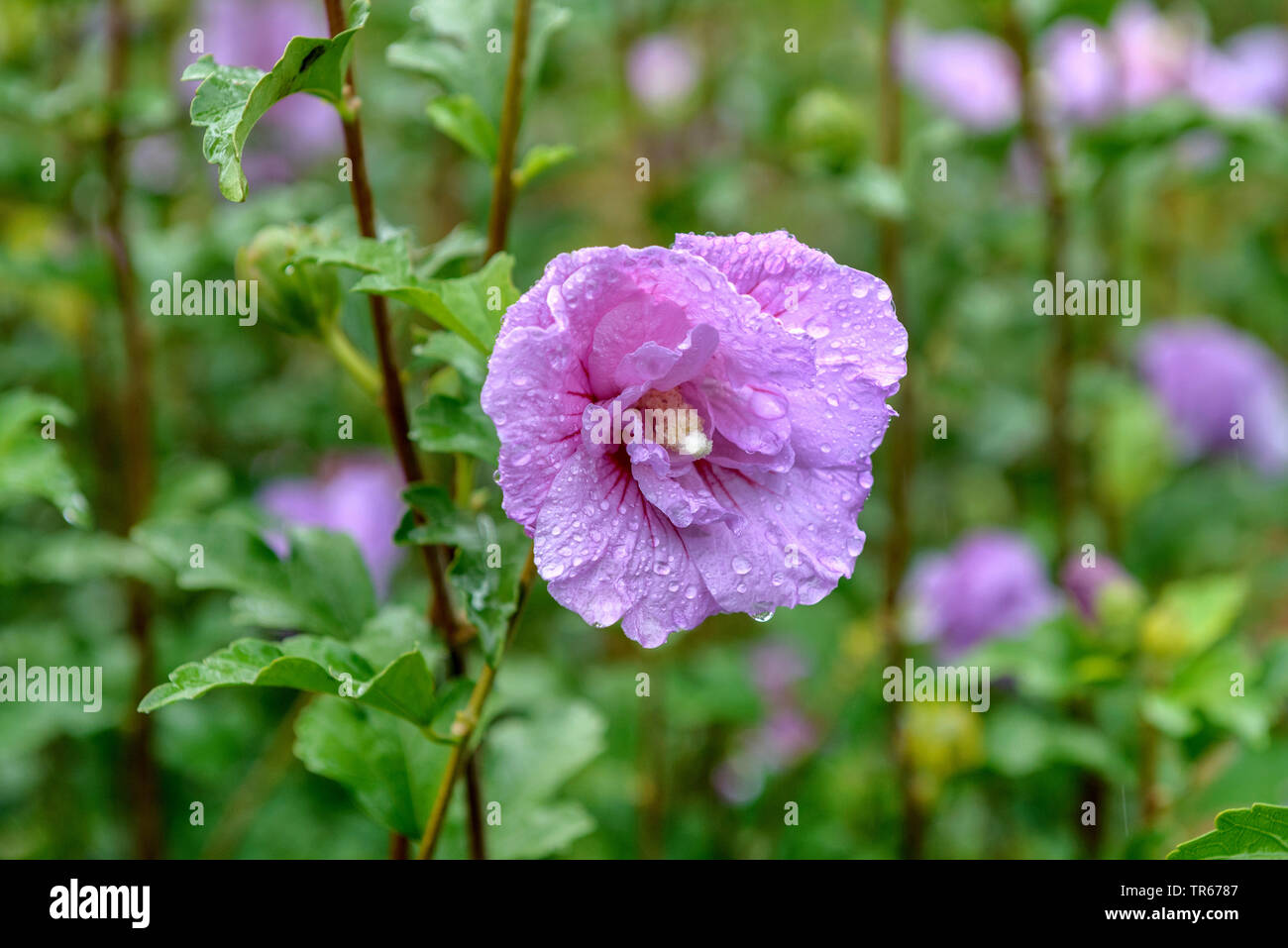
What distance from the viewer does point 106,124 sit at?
5.56ft

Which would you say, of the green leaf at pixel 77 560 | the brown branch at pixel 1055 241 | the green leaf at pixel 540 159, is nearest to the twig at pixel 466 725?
the green leaf at pixel 540 159

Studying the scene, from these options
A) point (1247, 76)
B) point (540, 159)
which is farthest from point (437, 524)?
point (1247, 76)

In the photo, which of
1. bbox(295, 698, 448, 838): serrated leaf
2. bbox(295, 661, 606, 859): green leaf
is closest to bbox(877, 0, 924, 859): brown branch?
bbox(295, 661, 606, 859): green leaf

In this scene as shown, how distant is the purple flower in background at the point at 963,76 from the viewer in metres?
2.34

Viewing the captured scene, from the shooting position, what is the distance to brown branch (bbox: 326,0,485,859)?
916 millimetres

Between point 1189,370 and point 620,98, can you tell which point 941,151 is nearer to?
point 620,98

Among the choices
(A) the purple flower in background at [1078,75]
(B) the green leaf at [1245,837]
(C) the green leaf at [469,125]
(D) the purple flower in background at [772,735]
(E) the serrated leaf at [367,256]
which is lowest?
(D) the purple flower in background at [772,735]

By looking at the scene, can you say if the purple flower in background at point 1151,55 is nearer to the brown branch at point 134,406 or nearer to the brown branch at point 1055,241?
the brown branch at point 1055,241

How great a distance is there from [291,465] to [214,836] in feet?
2.93

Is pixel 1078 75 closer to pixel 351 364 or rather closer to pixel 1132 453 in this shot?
pixel 1132 453

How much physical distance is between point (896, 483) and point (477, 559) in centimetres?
107

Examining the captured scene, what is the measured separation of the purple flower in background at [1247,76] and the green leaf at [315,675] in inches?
83.3

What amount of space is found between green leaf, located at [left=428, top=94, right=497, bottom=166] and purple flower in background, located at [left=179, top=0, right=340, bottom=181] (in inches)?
64.6
